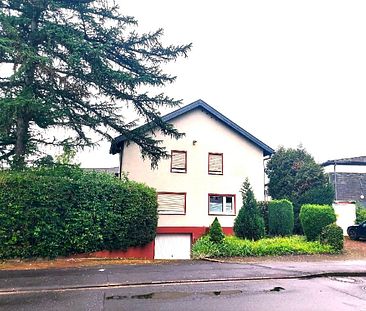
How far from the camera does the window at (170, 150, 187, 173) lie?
23078 mm

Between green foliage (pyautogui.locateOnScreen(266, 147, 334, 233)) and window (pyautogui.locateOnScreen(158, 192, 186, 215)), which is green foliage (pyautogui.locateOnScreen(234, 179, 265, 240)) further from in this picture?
green foliage (pyautogui.locateOnScreen(266, 147, 334, 233))

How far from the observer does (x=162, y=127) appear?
17.5 metres

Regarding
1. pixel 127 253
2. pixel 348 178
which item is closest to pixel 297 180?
pixel 127 253

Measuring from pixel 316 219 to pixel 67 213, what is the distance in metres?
11.5

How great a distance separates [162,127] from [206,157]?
269 inches

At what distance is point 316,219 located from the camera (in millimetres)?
17859

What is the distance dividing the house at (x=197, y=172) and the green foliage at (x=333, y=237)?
21.8 feet

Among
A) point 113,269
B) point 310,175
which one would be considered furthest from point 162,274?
point 310,175

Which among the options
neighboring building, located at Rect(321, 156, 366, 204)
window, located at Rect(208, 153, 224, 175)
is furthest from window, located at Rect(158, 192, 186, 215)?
neighboring building, located at Rect(321, 156, 366, 204)

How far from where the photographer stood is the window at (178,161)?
2308cm

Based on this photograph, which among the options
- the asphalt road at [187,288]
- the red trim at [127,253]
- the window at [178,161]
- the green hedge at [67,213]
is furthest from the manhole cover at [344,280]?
the window at [178,161]

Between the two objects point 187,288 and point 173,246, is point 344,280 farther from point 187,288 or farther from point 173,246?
point 173,246

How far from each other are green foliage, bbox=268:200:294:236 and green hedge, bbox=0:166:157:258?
8.71 metres

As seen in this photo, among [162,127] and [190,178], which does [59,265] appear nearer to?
[162,127]
